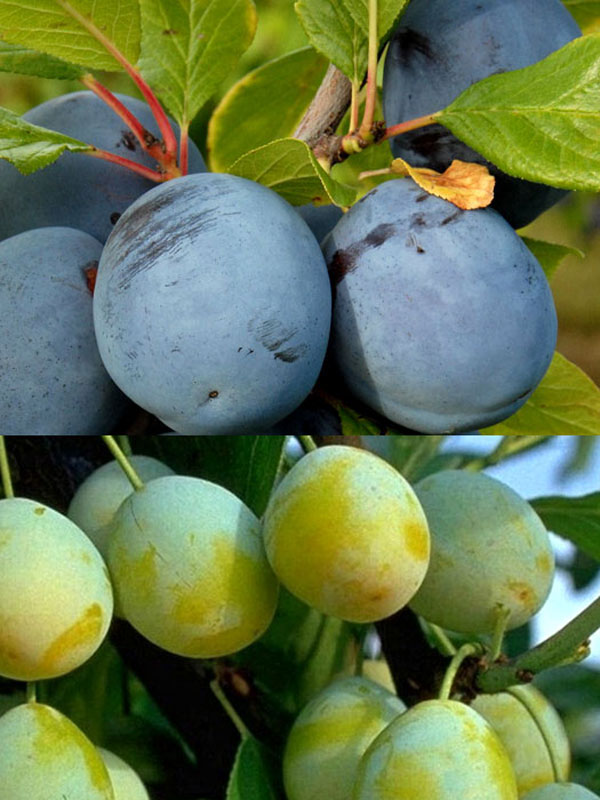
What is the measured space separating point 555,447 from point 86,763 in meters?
0.38

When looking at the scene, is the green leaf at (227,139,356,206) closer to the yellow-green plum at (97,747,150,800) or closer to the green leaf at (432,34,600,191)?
the green leaf at (432,34,600,191)

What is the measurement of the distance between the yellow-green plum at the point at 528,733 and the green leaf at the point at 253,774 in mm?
128

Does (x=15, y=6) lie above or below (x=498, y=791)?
above

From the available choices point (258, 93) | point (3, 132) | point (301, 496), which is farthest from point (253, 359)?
point (258, 93)

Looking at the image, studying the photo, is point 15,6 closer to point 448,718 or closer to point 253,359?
point 253,359

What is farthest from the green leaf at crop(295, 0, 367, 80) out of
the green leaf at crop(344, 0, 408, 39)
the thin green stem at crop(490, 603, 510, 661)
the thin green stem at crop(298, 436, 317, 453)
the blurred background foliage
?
the blurred background foliage

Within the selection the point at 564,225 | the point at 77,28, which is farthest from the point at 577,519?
the point at 564,225

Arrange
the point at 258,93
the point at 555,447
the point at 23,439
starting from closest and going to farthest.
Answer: the point at 23,439 < the point at 555,447 < the point at 258,93

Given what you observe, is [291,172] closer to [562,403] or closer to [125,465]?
[125,465]

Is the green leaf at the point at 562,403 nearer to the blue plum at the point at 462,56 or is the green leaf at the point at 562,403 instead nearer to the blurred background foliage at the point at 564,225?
the blue plum at the point at 462,56

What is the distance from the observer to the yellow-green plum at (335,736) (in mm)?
572

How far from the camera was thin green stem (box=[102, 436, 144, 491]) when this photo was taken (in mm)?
600

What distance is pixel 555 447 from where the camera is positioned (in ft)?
2.39

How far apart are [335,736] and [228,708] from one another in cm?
9
